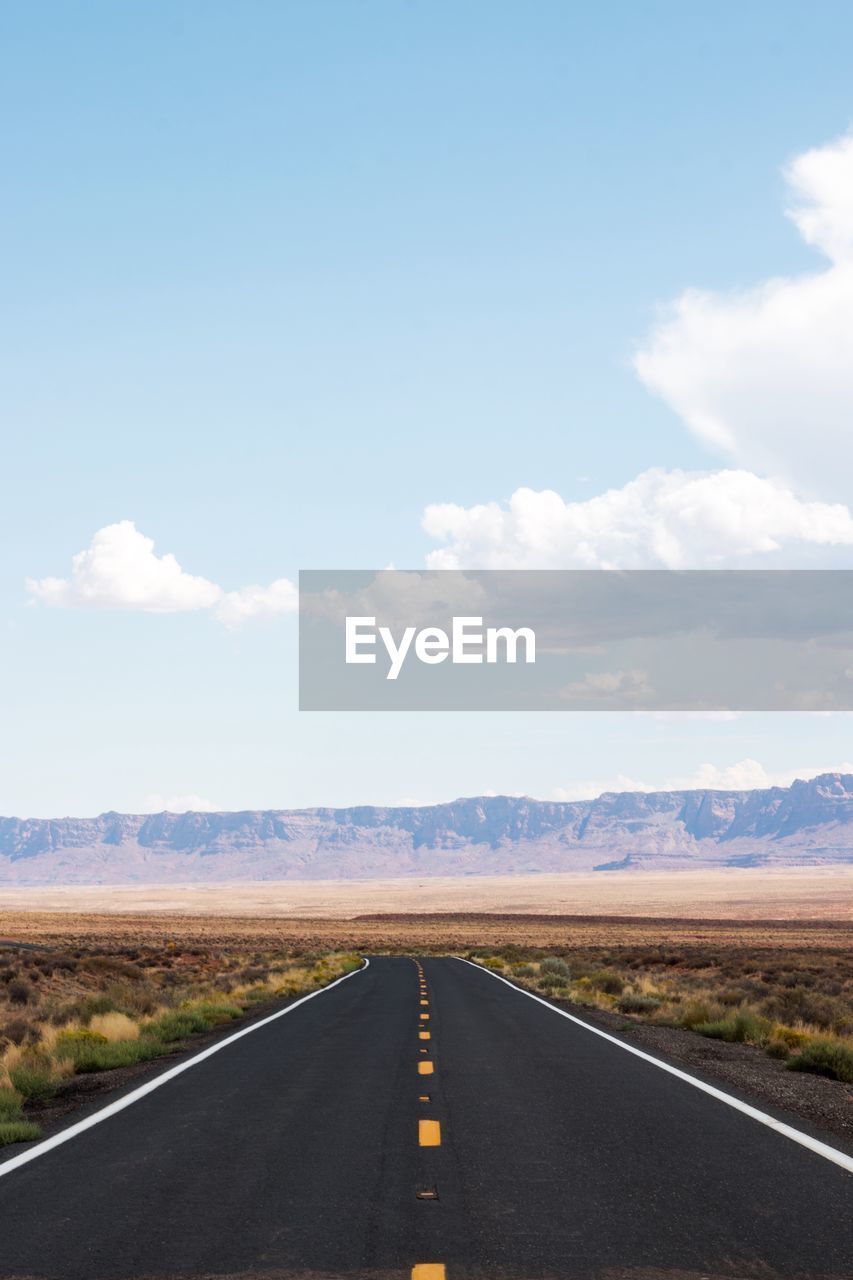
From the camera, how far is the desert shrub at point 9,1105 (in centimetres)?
1107

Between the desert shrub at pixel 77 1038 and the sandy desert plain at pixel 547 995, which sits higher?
the desert shrub at pixel 77 1038

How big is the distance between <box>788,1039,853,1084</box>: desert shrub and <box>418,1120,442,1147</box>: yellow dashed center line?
19.7 ft

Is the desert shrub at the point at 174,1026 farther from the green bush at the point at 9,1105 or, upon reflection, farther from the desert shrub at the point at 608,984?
the desert shrub at the point at 608,984

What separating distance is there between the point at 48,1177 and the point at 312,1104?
3427 millimetres

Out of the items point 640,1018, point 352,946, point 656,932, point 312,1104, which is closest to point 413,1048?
point 312,1104

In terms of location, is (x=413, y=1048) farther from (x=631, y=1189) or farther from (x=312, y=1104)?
(x=631, y=1189)

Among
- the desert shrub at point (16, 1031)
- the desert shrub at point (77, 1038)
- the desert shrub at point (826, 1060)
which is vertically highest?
the desert shrub at point (826, 1060)

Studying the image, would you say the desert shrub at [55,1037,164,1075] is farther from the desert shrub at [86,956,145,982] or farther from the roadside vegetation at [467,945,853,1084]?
the desert shrub at [86,956,145,982]

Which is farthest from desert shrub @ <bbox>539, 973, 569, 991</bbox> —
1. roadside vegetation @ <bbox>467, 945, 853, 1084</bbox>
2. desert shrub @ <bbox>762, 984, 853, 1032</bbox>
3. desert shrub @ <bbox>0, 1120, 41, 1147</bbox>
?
desert shrub @ <bbox>0, 1120, 41, 1147</bbox>

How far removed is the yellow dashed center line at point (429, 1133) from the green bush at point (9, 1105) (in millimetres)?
3886

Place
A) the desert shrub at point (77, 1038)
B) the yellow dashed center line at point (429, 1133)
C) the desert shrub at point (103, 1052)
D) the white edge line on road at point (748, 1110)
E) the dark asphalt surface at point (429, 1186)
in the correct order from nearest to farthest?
1. the dark asphalt surface at point (429, 1186)
2. the white edge line on road at point (748, 1110)
3. the yellow dashed center line at point (429, 1133)
4. the desert shrub at point (103, 1052)
5. the desert shrub at point (77, 1038)

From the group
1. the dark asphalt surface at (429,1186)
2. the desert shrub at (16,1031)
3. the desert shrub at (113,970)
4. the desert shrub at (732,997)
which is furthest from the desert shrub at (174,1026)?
the desert shrub at (113,970)

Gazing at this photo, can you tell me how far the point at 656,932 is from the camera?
297ft

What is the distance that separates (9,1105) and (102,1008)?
453 inches
